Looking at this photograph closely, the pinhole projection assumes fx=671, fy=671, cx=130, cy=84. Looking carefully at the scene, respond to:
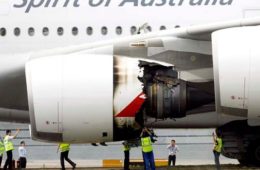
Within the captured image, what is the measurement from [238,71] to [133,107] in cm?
189

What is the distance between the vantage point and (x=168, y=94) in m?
11.6

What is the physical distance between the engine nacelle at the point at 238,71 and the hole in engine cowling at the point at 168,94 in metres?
0.71

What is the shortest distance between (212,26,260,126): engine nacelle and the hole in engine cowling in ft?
2.32

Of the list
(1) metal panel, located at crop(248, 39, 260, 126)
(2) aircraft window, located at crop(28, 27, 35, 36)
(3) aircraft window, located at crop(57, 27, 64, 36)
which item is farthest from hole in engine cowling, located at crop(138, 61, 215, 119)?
(2) aircraft window, located at crop(28, 27, 35, 36)

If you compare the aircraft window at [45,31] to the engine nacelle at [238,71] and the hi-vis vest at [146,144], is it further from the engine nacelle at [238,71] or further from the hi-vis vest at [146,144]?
the engine nacelle at [238,71]

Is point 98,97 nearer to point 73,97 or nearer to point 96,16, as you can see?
point 73,97

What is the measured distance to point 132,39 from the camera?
12.2 meters

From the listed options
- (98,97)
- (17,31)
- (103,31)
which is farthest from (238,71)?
(17,31)

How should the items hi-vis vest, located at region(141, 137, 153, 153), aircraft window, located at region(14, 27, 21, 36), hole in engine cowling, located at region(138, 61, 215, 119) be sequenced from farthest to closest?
aircraft window, located at region(14, 27, 21, 36) → hi-vis vest, located at region(141, 137, 153, 153) → hole in engine cowling, located at region(138, 61, 215, 119)

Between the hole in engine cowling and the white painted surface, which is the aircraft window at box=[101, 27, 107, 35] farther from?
the white painted surface

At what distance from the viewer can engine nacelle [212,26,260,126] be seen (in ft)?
35.4

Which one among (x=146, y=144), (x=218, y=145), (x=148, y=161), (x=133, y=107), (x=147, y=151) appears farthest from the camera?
(x=218, y=145)

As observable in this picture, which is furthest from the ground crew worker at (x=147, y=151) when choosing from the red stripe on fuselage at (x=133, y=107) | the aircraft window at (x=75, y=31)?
the aircraft window at (x=75, y=31)

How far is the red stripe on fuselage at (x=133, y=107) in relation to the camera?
11.3 m
